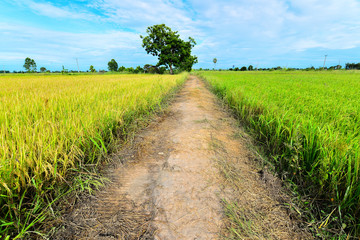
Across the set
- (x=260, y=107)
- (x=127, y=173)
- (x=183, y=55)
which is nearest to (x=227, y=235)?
(x=127, y=173)

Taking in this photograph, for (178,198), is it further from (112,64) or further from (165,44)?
(112,64)

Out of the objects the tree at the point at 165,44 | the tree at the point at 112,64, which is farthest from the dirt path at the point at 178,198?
the tree at the point at 112,64

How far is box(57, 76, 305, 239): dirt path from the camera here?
3.30ft

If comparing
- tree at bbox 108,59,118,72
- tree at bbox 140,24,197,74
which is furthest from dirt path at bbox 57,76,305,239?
tree at bbox 108,59,118,72

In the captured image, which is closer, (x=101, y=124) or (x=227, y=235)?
(x=227, y=235)

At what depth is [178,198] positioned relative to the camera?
1241mm

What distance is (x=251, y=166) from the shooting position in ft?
5.74

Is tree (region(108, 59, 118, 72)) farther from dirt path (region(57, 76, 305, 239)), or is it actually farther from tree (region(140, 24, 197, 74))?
dirt path (region(57, 76, 305, 239))

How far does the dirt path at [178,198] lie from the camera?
3.30ft

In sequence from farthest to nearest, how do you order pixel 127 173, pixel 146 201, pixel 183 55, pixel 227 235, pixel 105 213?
pixel 183 55
pixel 127 173
pixel 146 201
pixel 105 213
pixel 227 235

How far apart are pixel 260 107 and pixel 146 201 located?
238 centimetres

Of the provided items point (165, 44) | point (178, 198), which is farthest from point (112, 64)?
point (178, 198)

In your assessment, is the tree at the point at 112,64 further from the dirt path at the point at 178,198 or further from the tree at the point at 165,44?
the dirt path at the point at 178,198

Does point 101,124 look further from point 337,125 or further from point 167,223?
point 337,125
